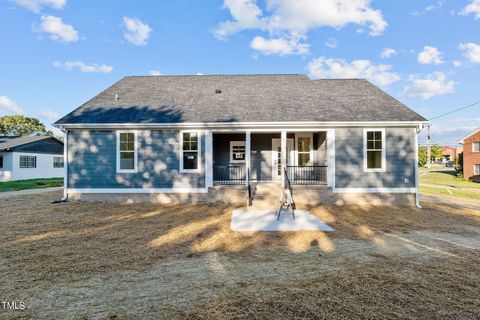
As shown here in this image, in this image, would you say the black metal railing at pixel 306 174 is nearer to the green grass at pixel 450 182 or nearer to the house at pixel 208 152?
the house at pixel 208 152

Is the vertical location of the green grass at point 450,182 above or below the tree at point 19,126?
below

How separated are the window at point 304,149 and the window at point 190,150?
5147 millimetres

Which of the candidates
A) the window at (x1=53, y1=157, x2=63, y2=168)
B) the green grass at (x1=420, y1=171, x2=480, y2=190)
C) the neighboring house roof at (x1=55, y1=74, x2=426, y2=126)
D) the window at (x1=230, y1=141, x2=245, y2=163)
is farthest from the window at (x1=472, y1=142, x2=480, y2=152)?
the window at (x1=53, y1=157, x2=63, y2=168)

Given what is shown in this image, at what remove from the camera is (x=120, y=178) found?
11.0 meters

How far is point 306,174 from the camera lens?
42.2 feet

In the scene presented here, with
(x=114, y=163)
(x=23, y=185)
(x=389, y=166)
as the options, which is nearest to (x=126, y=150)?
(x=114, y=163)

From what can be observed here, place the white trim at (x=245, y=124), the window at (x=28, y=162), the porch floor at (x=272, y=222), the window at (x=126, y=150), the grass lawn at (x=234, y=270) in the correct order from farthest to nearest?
the window at (x=28, y=162), the window at (x=126, y=150), the white trim at (x=245, y=124), the porch floor at (x=272, y=222), the grass lawn at (x=234, y=270)

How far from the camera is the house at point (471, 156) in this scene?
92.4 ft

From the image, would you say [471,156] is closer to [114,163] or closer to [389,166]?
[389,166]

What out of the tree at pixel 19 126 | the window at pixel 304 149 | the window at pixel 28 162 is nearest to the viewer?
the window at pixel 304 149

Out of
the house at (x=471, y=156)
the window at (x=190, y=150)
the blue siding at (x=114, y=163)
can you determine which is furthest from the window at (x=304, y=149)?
the house at (x=471, y=156)

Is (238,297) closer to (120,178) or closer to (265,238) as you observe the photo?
(265,238)

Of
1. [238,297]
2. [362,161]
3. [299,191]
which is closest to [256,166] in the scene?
[299,191]

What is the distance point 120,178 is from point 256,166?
244 inches
